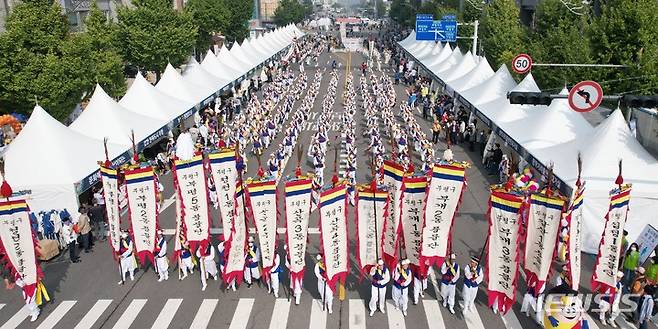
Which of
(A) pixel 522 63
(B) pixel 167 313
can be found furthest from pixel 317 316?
(A) pixel 522 63

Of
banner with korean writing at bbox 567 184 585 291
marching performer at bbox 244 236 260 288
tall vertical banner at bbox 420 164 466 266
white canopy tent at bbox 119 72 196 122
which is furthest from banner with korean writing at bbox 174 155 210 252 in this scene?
white canopy tent at bbox 119 72 196 122

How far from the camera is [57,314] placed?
40.7ft

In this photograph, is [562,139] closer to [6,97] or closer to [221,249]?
[221,249]

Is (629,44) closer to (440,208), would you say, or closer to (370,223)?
(440,208)

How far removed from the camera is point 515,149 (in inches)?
776

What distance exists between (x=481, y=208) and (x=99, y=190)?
1364 centimetres

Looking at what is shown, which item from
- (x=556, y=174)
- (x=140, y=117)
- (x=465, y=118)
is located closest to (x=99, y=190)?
(x=140, y=117)

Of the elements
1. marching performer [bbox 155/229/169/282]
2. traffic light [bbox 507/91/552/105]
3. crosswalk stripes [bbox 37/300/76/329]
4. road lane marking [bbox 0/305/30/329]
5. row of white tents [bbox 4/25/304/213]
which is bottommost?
road lane marking [bbox 0/305/30/329]

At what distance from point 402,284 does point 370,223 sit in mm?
1596

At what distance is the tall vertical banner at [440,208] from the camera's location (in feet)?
39.5

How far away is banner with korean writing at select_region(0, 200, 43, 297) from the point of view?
39.9 feet

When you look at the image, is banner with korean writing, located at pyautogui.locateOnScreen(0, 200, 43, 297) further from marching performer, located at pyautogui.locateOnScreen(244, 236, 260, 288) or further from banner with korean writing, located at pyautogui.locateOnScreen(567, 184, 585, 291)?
banner with korean writing, located at pyautogui.locateOnScreen(567, 184, 585, 291)

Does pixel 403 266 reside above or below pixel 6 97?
below

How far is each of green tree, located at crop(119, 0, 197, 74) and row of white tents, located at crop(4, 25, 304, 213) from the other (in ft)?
17.9
